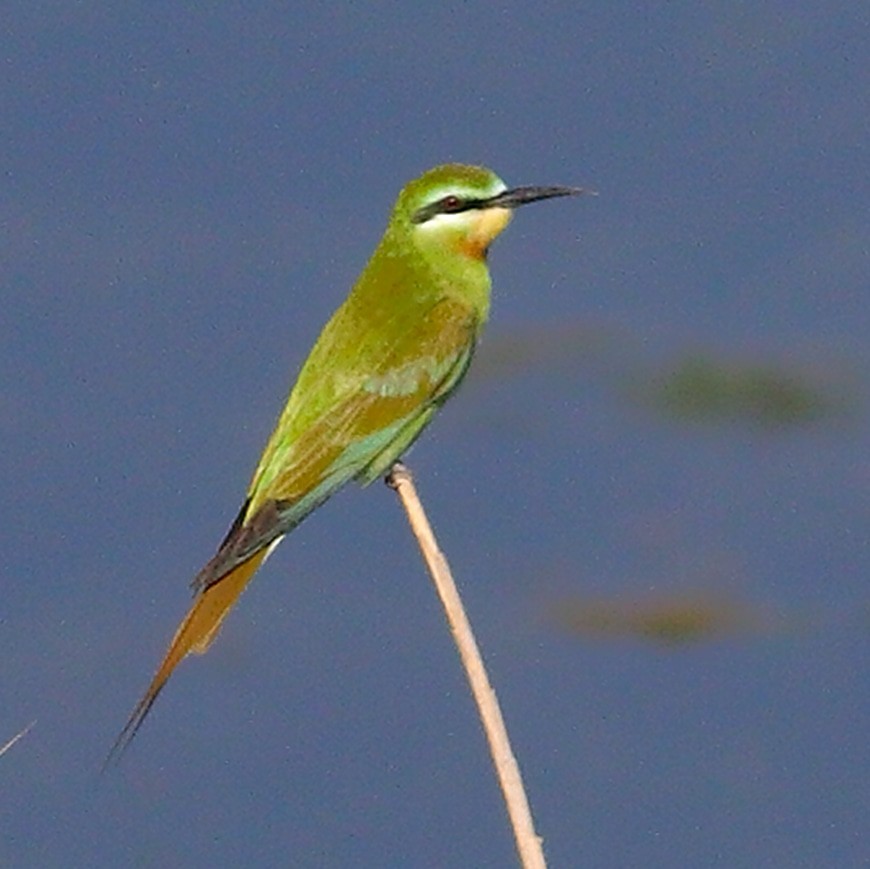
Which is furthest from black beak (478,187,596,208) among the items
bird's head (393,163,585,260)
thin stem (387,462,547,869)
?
thin stem (387,462,547,869)

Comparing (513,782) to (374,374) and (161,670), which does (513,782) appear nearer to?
(161,670)

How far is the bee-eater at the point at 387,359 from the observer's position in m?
2.02

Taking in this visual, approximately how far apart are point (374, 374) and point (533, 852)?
2.33 ft

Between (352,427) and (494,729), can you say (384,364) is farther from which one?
(494,729)

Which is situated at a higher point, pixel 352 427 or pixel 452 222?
pixel 452 222

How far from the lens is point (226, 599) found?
193 cm

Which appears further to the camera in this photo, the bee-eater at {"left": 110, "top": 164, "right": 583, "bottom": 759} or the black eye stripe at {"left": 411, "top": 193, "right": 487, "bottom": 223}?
the black eye stripe at {"left": 411, "top": 193, "right": 487, "bottom": 223}

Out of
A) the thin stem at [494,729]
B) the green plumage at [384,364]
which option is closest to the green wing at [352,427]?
the green plumage at [384,364]

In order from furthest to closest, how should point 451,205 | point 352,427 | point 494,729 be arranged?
1. point 451,205
2. point 352,427
3. point 494,729

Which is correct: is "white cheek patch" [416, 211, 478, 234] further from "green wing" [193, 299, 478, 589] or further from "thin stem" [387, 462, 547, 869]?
"thin stem" [387, 462, 547, 869]

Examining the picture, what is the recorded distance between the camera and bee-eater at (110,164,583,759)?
2.02m

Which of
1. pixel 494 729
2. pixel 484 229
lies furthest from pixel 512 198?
pixel 494 729

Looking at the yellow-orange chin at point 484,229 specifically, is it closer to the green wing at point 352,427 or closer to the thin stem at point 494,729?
the green wing at point 352,427

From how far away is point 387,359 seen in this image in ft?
7.15
